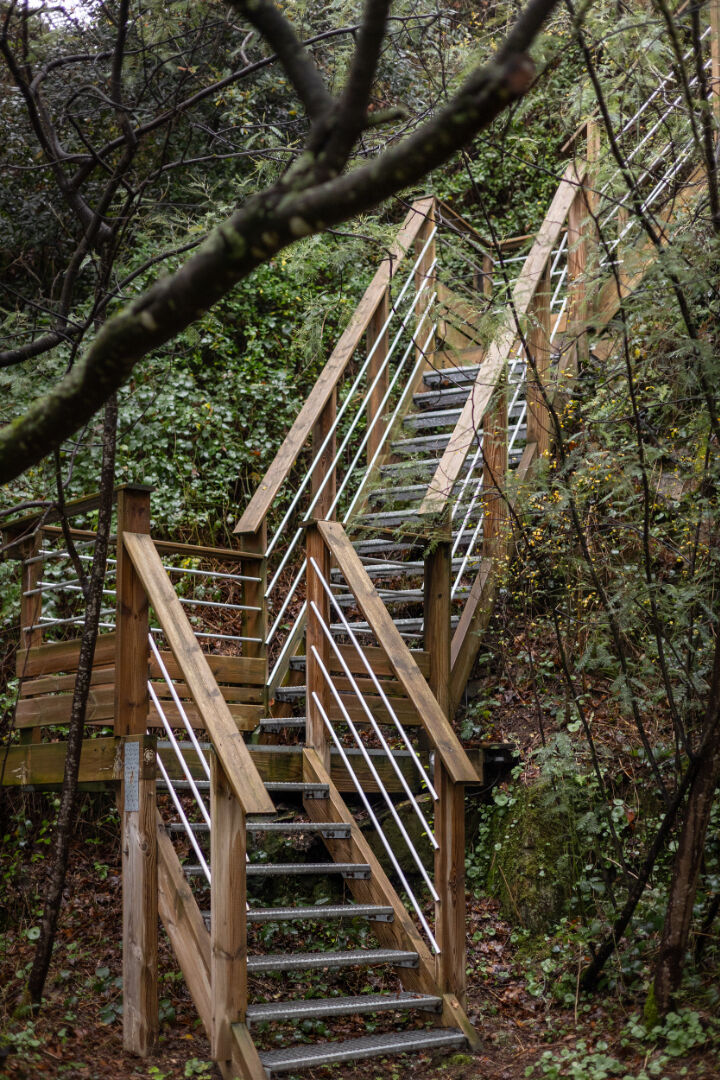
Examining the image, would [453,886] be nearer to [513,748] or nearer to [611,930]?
[611,930]

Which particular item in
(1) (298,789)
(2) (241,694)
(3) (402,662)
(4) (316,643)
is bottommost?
(1) (298,789)

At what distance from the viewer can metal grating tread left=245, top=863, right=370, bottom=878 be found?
15.0 feet

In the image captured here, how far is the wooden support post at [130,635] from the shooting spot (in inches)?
182

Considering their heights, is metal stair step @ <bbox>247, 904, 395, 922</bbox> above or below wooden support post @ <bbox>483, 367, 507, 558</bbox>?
below

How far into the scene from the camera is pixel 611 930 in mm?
4566

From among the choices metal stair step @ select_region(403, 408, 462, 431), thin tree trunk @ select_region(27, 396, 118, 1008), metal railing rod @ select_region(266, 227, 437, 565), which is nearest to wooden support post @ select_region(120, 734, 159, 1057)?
thin tree trunk @ select_region(27, 396, 118, 1008)

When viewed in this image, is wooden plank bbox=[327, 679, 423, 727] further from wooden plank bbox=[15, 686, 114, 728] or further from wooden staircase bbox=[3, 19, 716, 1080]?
wooden plank bbox=[15, 686, 114, 728]

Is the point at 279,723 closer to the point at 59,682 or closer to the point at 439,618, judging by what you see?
the point at 439,618

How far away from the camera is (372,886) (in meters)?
4.92

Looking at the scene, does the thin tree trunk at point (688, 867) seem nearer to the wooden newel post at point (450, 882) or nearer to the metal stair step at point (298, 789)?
the wooden newel post at point (450, 882)

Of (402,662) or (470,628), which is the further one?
(470,628)

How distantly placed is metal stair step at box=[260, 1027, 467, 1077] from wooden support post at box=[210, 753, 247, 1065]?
0.64 ft

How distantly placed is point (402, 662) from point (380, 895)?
107cm

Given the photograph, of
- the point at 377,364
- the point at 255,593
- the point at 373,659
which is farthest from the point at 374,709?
the point at 377,364
